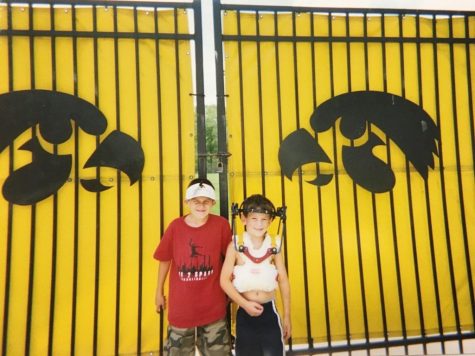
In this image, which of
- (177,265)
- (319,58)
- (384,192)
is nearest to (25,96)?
(177,265)

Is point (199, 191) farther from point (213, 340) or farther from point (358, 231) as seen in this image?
point (358, 231)

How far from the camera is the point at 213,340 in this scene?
7.66 feet

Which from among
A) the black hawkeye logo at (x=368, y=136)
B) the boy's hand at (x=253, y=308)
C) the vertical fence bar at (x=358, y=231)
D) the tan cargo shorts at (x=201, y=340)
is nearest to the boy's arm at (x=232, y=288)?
the boy's hand at (x=253, y=308)

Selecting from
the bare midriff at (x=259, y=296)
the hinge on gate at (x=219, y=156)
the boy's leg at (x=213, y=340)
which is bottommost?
the boy's leg at (x=213, y=340)

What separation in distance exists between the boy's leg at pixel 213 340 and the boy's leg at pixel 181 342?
63 millimetres

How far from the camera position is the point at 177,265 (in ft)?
7.67

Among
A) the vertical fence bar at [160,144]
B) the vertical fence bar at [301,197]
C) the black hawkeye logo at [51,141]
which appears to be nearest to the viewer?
the black hawkeye logo at [51,141]

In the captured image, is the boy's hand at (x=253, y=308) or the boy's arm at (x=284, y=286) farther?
the boy's arm at (x=284, y=286)

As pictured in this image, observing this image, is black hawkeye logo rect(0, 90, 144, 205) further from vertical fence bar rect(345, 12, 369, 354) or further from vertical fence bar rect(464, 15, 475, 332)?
vertical fence bar rect(464, 15, 475, 332)

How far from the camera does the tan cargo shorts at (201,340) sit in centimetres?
230

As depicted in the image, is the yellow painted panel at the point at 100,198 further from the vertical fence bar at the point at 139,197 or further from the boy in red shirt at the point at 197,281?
the boy in red shirt at the point at 197,281

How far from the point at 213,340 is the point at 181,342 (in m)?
0.23

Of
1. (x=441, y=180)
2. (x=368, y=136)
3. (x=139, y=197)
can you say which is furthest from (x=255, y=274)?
(x=441, y=180)

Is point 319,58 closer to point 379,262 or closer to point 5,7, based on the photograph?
point 379,262
